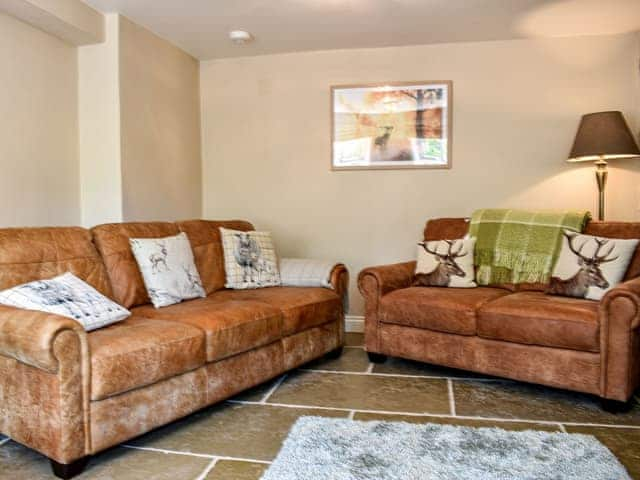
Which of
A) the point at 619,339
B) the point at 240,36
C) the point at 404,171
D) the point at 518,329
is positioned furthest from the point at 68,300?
the point at 404,171

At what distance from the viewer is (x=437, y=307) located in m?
2.98

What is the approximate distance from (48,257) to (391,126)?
262 cm

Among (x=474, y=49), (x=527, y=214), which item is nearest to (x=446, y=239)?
(x=527, y=214)

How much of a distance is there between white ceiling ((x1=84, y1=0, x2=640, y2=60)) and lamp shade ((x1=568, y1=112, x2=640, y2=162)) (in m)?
0.65

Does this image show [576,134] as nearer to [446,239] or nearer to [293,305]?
[446,239]

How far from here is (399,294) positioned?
3189mm

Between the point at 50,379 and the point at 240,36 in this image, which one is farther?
the point at 240,36

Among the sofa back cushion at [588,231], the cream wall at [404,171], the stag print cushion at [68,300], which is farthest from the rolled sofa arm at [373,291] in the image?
the stag print cushion at [68,300]

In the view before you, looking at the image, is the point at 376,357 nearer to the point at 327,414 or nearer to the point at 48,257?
the point at 327,414

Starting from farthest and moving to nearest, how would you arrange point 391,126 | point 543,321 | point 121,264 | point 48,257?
1. point 391,126
2. point 121,264
3. point 543,321
4. point 48,257

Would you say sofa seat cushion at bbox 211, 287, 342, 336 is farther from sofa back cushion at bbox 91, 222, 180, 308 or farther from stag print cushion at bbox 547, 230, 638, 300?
stag print cushion at bbox 547, 230, 638, 300

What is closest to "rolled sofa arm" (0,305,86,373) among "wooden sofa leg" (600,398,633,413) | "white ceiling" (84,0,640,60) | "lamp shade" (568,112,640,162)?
"white ceiling" (84,0,640,60)

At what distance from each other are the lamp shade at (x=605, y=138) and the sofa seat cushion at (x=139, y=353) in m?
2.67

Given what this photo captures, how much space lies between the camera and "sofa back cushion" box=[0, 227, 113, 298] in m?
2.27
